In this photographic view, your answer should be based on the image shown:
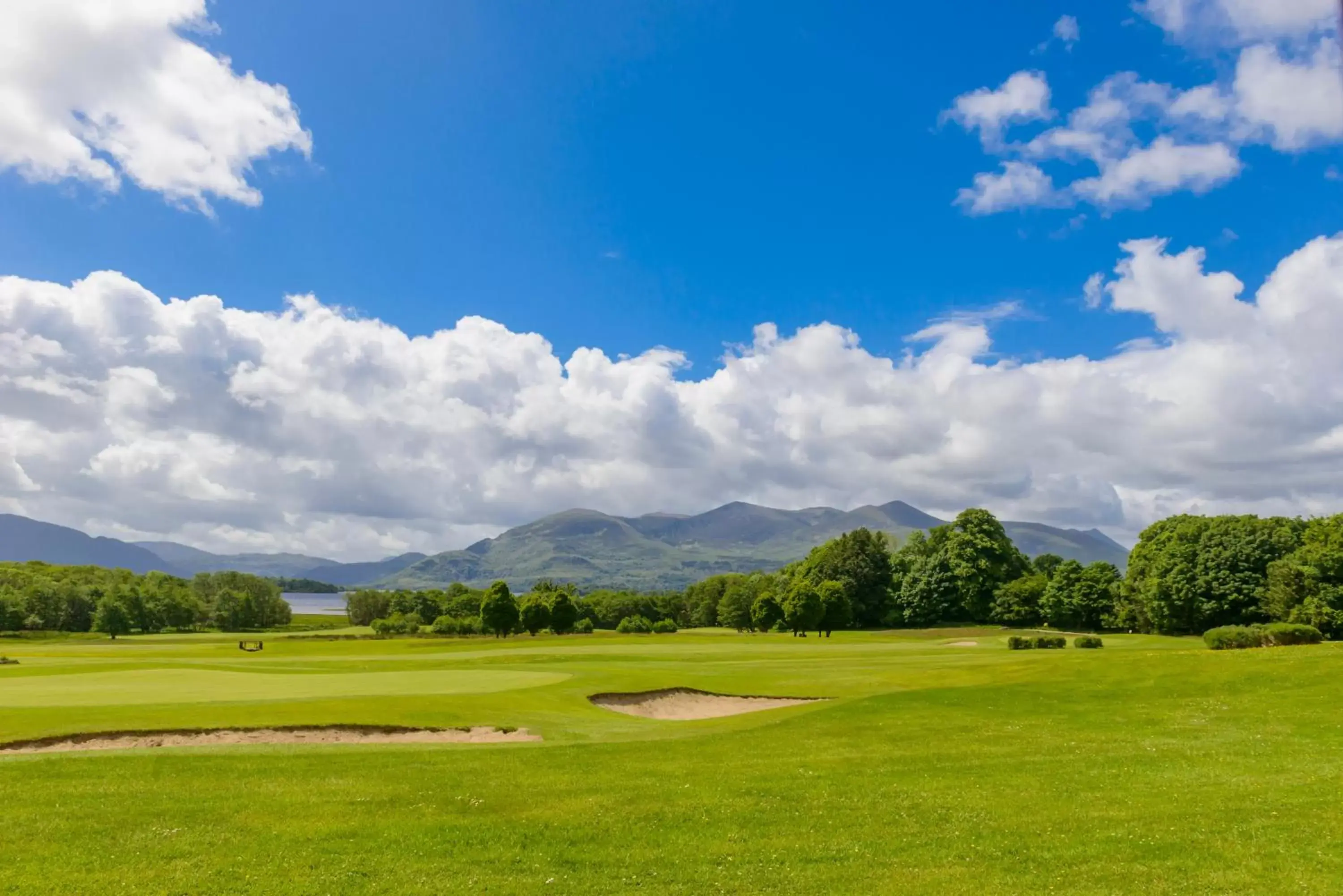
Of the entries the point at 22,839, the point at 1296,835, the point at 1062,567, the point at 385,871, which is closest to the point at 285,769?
the point at 22,839

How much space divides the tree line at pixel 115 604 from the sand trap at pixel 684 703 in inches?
5728

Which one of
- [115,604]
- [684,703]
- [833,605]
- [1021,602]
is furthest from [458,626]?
[684,703]

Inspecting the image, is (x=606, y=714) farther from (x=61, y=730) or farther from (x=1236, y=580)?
(x=1236, y=580)

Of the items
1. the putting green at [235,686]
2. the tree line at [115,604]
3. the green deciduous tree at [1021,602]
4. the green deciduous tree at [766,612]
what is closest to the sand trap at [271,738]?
the putting green at [235,686]

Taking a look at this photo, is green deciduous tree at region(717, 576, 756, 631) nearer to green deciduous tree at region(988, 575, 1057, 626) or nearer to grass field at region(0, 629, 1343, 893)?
green deciduous tree at region(988, 575, 1057, 626)

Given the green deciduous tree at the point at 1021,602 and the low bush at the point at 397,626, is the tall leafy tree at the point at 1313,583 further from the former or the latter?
the low bush at the point at 397,626

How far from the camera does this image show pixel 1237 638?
44.9 m

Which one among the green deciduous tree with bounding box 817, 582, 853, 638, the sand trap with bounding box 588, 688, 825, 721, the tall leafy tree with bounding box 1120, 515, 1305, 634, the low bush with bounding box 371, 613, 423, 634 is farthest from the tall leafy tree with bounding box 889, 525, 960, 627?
the sand trap with bounding box 588, 688, 825, 721

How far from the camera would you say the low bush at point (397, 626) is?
135 metres

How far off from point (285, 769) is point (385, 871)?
371 inches

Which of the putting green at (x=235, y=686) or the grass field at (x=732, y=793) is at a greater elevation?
the grass field at (x=732, y=793)

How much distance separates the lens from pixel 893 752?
2342cm

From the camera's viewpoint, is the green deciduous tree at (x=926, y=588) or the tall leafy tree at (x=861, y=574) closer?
the green deciduous tree at (x=926, y=588)

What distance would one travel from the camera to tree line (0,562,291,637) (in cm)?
14525
